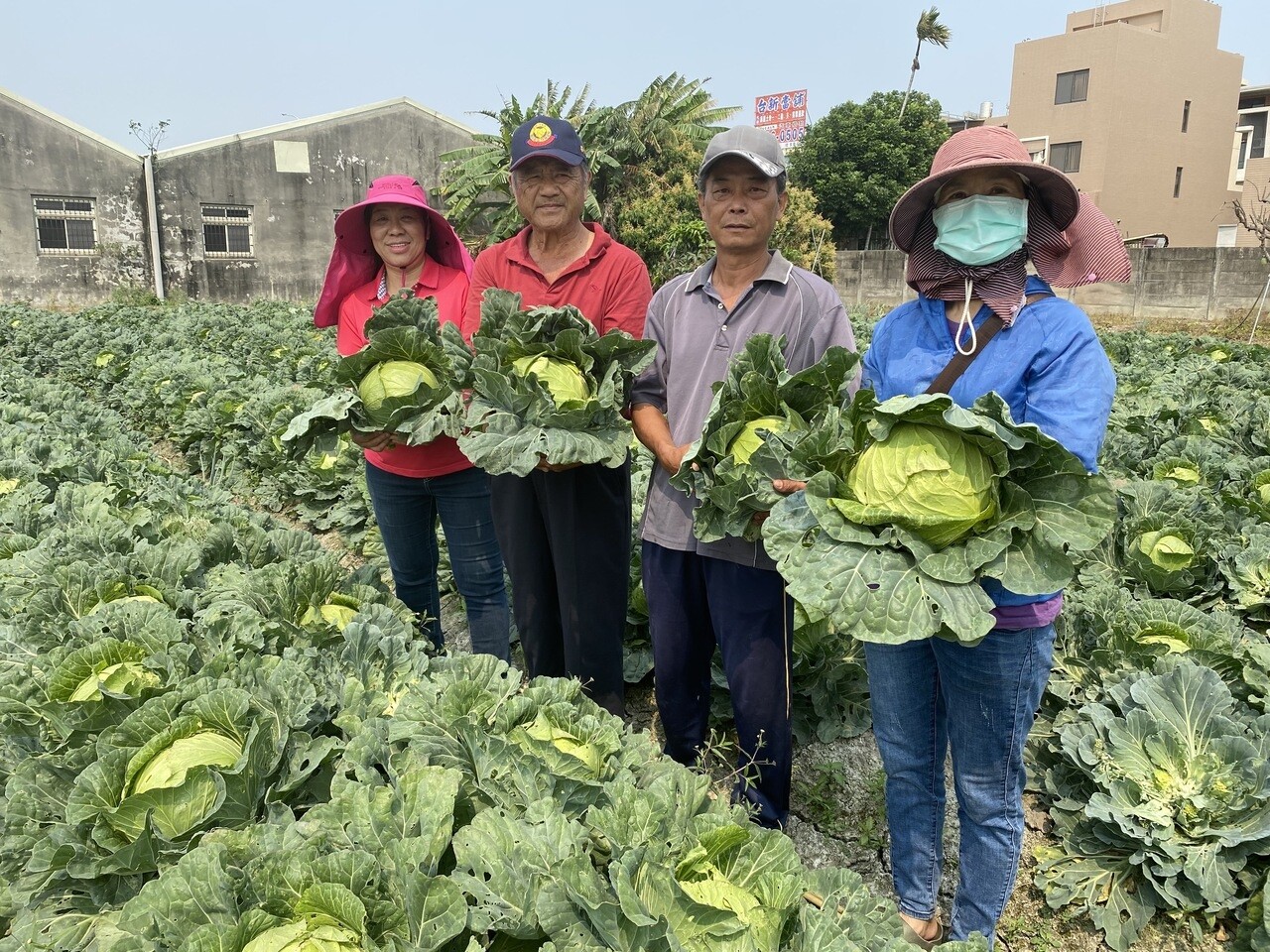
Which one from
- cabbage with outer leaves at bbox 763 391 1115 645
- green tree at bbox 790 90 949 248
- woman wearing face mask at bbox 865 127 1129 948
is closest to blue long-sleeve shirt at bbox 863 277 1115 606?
woman wearing face mask at bbox 865 127 1129 948

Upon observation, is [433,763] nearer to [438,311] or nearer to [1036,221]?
[438,311]

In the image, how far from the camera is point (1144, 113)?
3903cm

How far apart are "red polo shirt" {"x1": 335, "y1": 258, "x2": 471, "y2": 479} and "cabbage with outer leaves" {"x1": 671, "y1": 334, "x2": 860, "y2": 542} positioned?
4.30 ft

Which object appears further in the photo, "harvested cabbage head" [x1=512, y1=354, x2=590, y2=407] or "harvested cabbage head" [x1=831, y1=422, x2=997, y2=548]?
"harvested cabbage head" [x1=512, y1=354, x2=590, y2=407]

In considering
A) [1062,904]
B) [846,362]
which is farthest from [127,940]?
[1062,904]

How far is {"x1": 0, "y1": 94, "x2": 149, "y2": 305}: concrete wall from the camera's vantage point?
2783 cm

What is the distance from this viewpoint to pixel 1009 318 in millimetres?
2369


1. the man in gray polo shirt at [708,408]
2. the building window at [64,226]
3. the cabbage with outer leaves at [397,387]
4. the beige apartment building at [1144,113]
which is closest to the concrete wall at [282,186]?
the building window at [64,226]

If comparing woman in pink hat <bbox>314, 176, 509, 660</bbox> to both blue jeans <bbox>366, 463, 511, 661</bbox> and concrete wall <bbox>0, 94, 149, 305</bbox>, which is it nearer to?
blue jeans <bbox>366, 463, 511, 661</bbox>

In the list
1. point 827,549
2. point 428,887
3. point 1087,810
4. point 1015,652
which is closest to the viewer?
point 428,887

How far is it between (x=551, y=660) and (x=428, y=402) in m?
1.27

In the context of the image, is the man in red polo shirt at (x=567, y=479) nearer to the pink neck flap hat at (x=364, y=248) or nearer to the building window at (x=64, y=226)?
the pink neck flap hat at (x=364, y=248)

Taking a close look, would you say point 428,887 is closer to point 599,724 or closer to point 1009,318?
point 599,724

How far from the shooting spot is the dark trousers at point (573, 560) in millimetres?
3453
